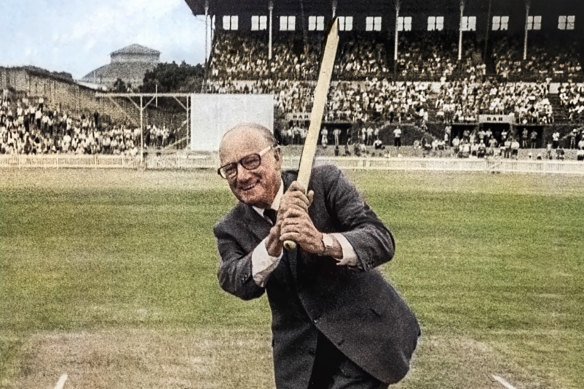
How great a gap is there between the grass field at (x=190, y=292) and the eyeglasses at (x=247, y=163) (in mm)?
2300

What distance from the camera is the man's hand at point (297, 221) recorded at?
1.58 m

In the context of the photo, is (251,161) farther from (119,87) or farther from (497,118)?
(497,118)

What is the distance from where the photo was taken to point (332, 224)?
5.94ft

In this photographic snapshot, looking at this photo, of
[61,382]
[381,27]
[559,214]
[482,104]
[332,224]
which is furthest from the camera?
[482,104]

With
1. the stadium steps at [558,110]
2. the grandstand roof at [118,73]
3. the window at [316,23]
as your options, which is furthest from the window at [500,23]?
the grandstand roof at [118,73]

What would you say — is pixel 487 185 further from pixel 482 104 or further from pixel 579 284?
pixel 579 284

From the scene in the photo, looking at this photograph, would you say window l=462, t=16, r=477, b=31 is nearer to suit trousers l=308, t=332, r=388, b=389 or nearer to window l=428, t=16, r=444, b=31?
window l=428, t=16, r=444, b=31

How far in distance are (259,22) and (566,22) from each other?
77.4 inches

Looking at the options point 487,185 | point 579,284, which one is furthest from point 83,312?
point 487,185

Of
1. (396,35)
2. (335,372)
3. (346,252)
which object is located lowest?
(335,372)

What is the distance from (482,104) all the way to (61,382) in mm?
4576

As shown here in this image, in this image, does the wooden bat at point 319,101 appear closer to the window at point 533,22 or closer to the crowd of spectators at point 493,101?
the window at point 533,22

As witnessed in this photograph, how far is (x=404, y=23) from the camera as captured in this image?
4.99 meters

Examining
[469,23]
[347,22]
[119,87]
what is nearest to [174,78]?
[119,87]
